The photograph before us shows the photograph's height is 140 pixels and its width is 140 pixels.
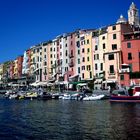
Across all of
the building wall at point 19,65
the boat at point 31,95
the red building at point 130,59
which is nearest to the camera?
the red building at point 130,59

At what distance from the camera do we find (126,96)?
240 feet

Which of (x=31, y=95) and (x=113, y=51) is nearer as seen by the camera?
(x=113, y=51)

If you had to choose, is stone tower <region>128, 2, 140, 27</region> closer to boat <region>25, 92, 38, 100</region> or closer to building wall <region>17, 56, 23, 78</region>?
boat <region>25, 92, 38, 100</region>

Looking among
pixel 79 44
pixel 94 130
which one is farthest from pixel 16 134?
pixel 79 44

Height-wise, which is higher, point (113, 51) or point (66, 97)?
point (113, 51)

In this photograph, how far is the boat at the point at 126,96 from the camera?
235ft

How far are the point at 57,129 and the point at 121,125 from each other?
7247mm

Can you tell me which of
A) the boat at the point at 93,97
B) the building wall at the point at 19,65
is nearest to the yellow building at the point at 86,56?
the boat at the point at 93,97

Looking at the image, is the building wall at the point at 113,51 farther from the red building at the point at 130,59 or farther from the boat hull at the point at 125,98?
the boat hull at the point at 125,98

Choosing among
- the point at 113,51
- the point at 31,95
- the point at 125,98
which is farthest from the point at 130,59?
the point at 31,95

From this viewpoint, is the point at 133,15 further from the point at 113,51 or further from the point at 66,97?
the point at 66,97

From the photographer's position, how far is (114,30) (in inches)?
3740

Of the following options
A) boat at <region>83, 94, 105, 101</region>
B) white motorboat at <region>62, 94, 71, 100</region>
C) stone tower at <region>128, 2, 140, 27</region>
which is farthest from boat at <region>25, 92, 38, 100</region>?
stone tower at <region>128, 2, 140, 27</region>

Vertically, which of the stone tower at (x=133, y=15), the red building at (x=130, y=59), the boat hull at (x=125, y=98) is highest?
the stone tower at (x=133, y=15)
